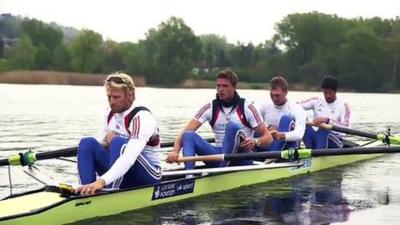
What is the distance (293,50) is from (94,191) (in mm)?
96189

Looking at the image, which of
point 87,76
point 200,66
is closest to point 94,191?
point 87,76

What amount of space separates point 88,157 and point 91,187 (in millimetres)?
595

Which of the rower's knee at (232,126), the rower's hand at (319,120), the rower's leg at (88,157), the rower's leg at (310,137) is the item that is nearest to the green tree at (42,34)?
the rower's leg at (310,137)

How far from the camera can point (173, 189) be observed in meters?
9.09

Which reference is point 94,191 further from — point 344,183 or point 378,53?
point 378,53

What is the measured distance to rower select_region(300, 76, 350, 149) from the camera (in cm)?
1367

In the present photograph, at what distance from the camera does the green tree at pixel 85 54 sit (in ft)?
327

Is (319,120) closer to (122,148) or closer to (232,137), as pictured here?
(232,137)

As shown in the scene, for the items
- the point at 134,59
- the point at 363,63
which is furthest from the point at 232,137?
the point at 134,59

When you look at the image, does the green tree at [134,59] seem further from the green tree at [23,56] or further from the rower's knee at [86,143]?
the rower's knee at [86,143]

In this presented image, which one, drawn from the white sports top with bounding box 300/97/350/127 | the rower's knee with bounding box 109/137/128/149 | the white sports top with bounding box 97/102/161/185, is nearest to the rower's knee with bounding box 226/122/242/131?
the white sports top with bounding box 97/102/161/185

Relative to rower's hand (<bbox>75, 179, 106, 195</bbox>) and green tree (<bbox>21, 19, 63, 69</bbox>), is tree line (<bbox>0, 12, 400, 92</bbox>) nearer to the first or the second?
green tree (<bbox>21, 19, 63, 69</bbox>)

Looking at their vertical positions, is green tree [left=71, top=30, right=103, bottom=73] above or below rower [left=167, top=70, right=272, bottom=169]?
above

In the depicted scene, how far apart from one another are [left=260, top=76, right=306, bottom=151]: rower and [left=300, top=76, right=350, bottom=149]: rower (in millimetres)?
1576
